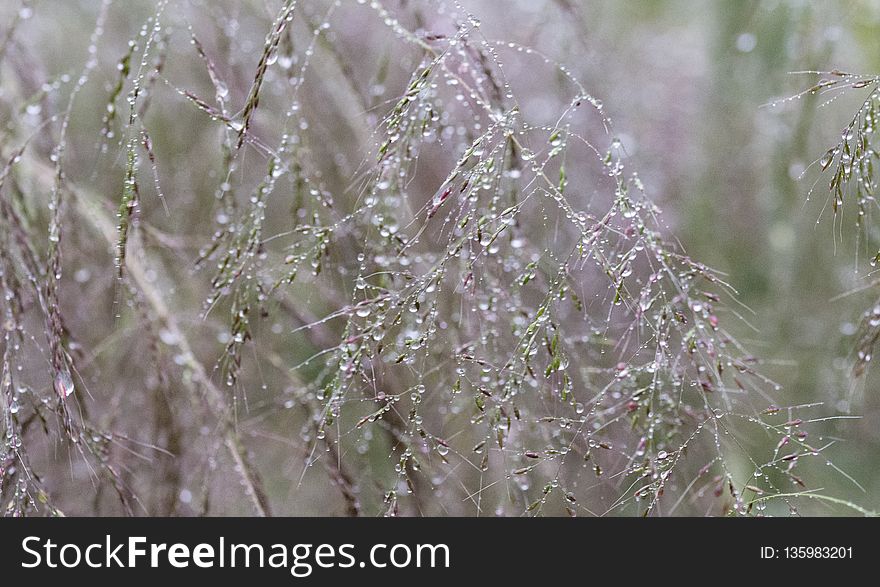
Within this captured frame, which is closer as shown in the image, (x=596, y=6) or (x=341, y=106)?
(x=341, y=106)

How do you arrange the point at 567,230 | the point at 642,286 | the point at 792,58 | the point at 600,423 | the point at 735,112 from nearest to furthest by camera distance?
the point at 642,286 → the point at 600,423 → the point at 567,230 → the point at 792,58 → the point at 735,112

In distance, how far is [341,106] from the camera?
1.43m

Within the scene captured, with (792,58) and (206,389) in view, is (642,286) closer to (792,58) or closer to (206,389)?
(206,389)

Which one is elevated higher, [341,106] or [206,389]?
[341,106]

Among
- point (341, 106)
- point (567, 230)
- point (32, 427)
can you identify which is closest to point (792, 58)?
point (567, 230)

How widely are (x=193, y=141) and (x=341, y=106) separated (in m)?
0.40

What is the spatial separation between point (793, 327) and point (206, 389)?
1.34 metres

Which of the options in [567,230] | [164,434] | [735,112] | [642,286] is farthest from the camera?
[735,112]
